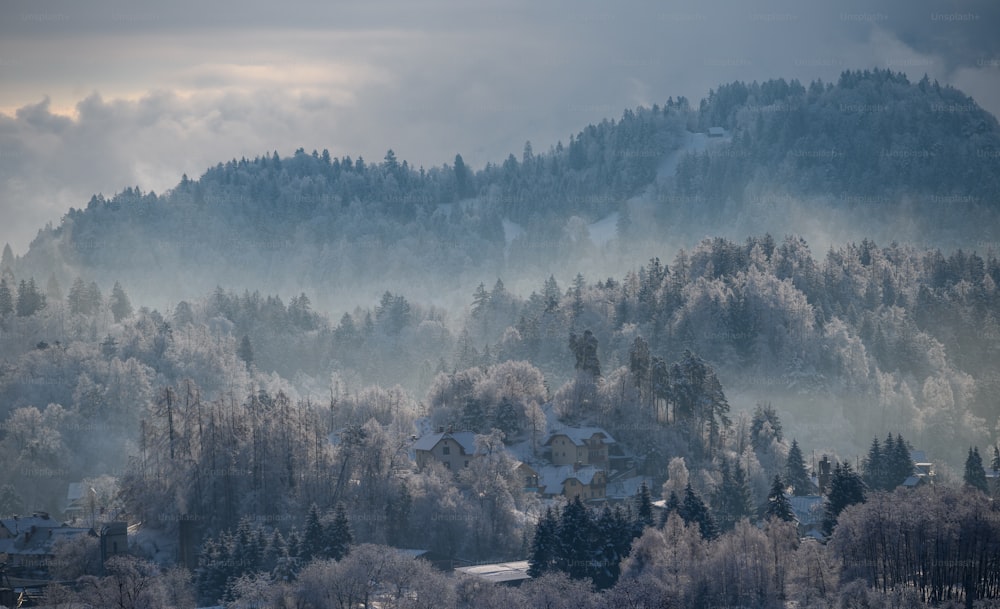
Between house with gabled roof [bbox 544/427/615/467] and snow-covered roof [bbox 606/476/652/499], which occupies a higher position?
house with gabled roof [bbox 544/427/615/467]

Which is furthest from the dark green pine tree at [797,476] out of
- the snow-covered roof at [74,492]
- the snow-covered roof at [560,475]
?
the snow-covered roof at [74,492]

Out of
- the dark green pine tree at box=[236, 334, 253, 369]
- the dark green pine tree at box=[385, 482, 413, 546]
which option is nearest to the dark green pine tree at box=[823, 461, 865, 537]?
the dark green pine tree at box=[385, 482, 413, 546]

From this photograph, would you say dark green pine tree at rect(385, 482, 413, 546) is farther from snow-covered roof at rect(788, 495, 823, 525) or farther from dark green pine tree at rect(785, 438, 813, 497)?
dark green pine tree at rect(785, 438, 813, 497)

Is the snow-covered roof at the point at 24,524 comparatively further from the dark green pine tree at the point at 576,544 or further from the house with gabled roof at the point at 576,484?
the dark green pine tree at the point at 576,544

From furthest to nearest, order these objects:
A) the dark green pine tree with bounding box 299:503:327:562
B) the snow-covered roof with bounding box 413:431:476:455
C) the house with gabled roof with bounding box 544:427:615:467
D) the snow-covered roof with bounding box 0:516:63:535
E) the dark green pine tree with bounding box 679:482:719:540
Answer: the house with gabled roof with bounding box 544:427:615:467 < the snow-covered roof with bounding box 413:431:476:455 < the snow-covered roof with bounding box 0:516:63:535 < the dark green pine tree with bounding box 679:482:719:540 < the dark green pine tree with bounding box 299:503:327:562

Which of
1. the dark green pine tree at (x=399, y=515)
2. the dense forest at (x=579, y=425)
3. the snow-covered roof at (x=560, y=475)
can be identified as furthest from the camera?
the snow-covered roof at (x=560, y=475)

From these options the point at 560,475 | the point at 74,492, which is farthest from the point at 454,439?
the point at 74,492

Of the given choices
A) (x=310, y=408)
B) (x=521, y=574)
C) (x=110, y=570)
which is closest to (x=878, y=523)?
(x=521, y=574)

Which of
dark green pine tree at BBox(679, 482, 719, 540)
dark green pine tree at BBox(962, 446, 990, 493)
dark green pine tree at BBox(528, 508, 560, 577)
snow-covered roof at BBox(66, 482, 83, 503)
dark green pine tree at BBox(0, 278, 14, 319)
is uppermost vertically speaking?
dark green pine tree at BBox(0, 278, 14, 319)
